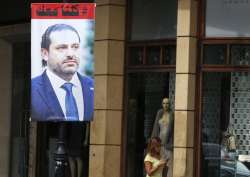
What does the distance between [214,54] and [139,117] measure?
2224mm

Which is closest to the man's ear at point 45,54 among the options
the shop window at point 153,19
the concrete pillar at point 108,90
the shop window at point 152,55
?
the concrete pillar at point 108,90

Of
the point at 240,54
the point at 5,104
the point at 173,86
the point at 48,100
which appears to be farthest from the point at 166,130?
the point at 5,104

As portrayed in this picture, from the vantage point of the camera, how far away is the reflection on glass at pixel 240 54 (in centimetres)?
1305

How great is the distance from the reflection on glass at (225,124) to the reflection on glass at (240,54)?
23 cm

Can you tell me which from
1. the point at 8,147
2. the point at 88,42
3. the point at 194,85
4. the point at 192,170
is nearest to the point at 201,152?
the point at 192,170

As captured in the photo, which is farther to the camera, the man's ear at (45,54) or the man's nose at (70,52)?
the man's ear at (45,54)

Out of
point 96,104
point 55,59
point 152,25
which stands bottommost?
point 96,104

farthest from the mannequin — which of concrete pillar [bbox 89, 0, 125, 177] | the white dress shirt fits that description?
the white dress shirt

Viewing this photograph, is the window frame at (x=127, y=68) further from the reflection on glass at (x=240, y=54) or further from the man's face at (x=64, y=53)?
the man's face at (x=64, y=53)

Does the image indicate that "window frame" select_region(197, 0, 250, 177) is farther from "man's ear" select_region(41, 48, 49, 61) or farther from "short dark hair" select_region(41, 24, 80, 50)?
"man's ear" select_region(41, 48, 49, 61)

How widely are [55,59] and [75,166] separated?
16.2ft

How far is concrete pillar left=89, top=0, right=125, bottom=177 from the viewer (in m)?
13.8

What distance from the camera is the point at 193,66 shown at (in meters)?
13.0

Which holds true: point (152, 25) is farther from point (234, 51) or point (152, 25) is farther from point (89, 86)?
point (89, 86)
